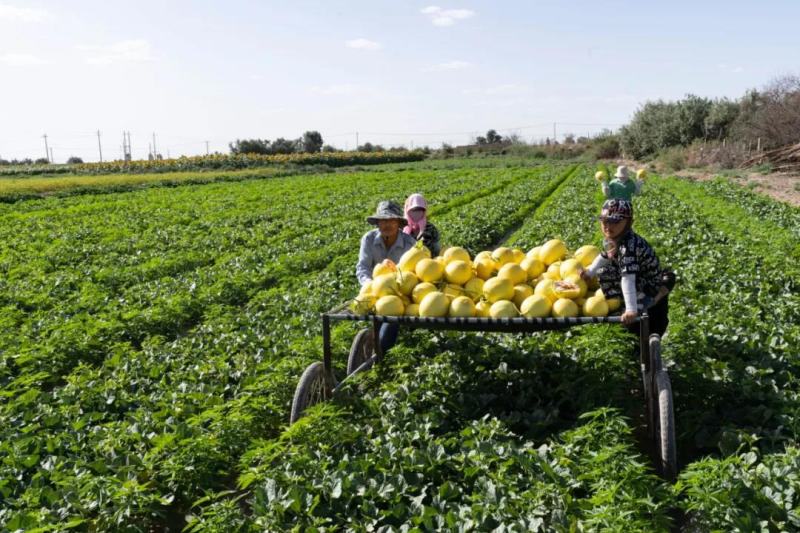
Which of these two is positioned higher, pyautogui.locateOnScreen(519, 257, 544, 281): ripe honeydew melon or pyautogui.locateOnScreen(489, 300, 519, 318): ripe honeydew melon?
pyautogui.locateOnScreen(519, 257, 544, 281): ripe honeydew melon

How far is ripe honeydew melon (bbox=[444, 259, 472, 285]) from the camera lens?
5.46m

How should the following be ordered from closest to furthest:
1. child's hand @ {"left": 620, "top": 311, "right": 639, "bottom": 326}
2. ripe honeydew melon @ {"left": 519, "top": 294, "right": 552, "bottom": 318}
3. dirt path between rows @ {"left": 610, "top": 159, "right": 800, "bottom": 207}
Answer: child's hand @ {"left": 620, "top": 311, "right": 639, "bottom": 326}
ripe honeydew melon @ {"left": 519, "top": 294, "right": 552, "bottom": 318}
dirt path between rows @ {"left": 610, "top": 159, "right": 800, "bottom": 207}

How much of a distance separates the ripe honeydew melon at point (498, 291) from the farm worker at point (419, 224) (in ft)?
5.54

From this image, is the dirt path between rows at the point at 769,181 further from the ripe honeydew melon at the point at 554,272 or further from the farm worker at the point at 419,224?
the ripe honeydew melon at the point at 554,272

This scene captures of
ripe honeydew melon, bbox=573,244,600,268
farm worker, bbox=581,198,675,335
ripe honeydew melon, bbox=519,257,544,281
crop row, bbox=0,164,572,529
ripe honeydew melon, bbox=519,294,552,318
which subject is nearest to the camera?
crop row, bbox=0,164,572,529

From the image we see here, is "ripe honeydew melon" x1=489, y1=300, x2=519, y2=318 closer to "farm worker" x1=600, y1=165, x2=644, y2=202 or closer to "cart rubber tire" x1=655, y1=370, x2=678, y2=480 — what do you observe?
"cart rubber tire" x1=655, y1=370, x2=678, y2=480

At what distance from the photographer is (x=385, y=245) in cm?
654

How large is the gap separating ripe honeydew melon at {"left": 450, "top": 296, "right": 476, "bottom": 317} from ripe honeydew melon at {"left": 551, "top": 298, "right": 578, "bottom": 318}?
60 centimetres

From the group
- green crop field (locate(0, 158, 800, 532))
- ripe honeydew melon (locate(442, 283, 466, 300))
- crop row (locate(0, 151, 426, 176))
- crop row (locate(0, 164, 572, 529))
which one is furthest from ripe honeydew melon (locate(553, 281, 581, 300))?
crop row (locate(0, 151, 426, 176))

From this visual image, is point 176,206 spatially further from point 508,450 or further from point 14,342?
Result: point 508,450

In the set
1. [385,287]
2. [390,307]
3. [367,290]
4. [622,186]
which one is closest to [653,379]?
[390,307]

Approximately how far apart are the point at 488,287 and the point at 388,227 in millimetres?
1539

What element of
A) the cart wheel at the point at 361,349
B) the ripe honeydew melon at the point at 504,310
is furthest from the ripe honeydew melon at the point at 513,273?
the cart wheel at the point at 361,349

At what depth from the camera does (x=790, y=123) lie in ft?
132
